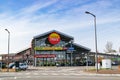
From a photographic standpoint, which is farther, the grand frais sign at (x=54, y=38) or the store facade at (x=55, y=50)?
the store facade at (x=55, y=50)

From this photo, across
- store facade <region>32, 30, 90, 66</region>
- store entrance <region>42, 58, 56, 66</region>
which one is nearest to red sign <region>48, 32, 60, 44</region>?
store facade <region>32, 30, 90, 66</region>

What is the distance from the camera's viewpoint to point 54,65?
89.5m

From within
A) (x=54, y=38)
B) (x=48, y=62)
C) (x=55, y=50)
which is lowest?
(x=48, y=62)

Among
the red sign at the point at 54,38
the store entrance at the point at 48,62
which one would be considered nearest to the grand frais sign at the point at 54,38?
the red sign at the point at 54,38

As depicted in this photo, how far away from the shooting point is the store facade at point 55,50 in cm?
9069

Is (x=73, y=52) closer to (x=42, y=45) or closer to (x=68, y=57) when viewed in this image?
(x=68, y=57)

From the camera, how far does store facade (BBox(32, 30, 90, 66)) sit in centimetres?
9069

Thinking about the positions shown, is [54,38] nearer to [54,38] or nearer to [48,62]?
[54,38]

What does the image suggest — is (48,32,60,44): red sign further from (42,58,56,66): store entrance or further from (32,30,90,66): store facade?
(42,58,56,66): store entrance

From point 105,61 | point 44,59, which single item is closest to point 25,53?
point 44,59

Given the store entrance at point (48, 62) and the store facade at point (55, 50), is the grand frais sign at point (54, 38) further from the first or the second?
the store entrance at point (48, 62)

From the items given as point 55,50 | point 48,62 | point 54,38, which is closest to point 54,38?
point 54,38

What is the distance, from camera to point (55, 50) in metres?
91.8

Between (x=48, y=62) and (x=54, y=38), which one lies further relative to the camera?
(x=48, y=62)
